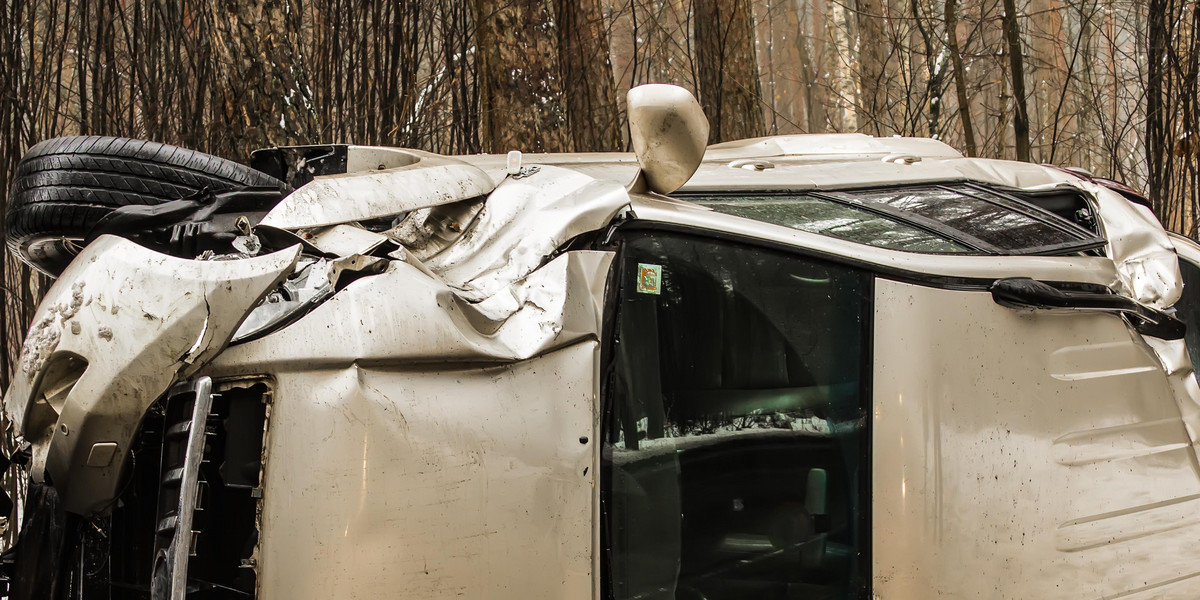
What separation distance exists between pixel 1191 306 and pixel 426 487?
2.80 meters

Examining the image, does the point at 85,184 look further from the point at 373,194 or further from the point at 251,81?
the point at 251,81

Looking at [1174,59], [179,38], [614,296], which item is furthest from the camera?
[1174,59]

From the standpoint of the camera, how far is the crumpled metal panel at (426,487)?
1.79 meters

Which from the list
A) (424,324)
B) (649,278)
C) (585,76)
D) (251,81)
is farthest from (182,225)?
(585,76)

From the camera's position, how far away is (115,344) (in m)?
1.79

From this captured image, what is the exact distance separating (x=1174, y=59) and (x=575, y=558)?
6930 millimetres

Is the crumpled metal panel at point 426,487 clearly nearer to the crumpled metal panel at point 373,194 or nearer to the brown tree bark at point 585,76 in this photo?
the crumpled metal panel at point 373,194

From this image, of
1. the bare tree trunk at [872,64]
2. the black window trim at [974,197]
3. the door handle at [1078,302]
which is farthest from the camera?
the bare tree trunk at [872,64]

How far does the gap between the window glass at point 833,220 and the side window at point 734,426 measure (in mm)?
155

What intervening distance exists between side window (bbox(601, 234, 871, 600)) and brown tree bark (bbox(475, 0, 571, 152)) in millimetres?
4302

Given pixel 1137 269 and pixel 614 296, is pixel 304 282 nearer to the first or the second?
pixel 614 296

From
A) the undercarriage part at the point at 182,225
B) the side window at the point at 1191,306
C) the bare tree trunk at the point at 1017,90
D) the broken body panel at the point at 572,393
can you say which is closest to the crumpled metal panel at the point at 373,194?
the broken body panel at the point at 572,393

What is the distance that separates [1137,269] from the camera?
283 centimetres

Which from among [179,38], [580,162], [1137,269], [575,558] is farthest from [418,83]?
[575,558]
